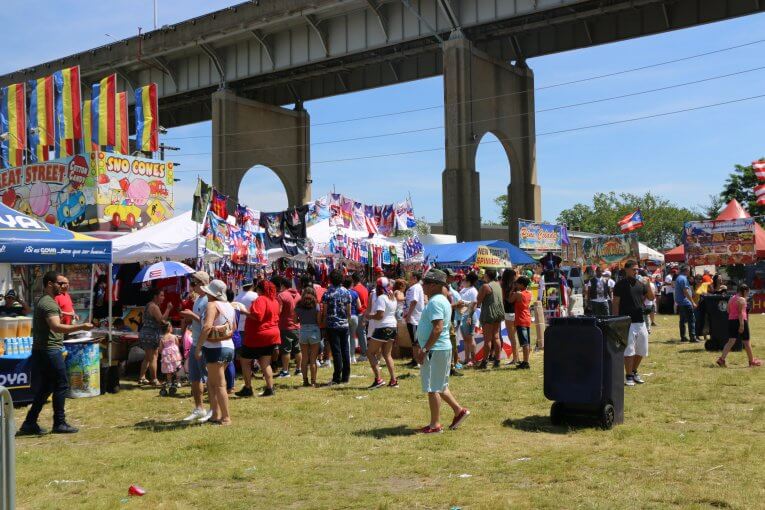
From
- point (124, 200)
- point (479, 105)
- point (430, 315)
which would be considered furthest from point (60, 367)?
point (479, 105)

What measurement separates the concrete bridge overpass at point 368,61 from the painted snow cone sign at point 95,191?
19260 millimetres

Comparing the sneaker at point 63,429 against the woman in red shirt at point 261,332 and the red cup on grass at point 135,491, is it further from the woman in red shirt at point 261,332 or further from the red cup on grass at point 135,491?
the red cup on grass at point 135,491

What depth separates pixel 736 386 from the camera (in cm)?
1121

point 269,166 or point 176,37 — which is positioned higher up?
point 176,37

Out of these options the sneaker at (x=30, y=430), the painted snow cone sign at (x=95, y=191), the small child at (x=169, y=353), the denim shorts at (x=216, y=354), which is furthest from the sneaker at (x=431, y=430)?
the painted snow cone sign at (x=95, y=191)

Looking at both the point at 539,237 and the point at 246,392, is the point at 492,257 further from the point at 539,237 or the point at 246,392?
the point at 246,392

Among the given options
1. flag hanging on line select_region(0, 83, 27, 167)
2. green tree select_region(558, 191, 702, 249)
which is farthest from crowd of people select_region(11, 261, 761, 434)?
green tree select_region(558, 191, 702, 249)

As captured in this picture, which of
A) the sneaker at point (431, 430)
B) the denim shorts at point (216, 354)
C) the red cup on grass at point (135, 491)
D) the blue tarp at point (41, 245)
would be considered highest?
the blue tarp at point (41, 245)

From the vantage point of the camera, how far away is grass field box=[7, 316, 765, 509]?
5.95 metres

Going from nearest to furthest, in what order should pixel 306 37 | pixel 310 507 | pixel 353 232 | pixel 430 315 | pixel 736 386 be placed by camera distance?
pixel 310 507
pixel 430 315
pixel 736 386
pixel 353 232
pixel 306 37

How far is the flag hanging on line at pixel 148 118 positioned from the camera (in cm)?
2433

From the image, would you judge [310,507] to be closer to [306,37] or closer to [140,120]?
[140,120]

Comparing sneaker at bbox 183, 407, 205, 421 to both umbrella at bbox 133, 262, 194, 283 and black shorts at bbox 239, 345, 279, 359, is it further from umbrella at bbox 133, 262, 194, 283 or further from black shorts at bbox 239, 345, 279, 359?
umbrella at bbox 133, 262, 194, 283

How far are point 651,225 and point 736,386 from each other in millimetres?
95796
